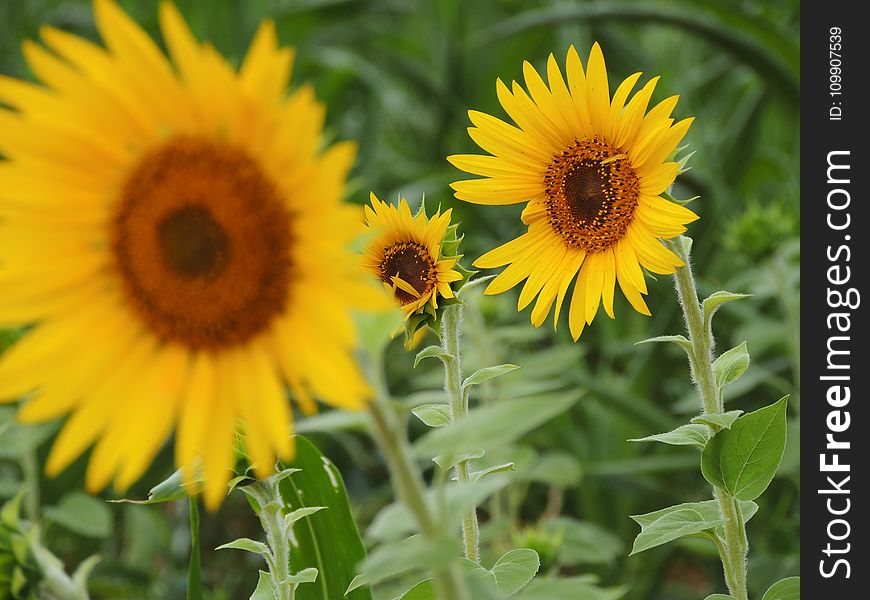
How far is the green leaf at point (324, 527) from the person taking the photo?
571mm

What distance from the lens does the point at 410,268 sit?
1.78 ft

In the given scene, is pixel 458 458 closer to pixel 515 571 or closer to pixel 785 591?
pixel 515 571

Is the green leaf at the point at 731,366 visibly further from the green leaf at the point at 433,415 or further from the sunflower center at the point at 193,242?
the sunflower center at the point at 193,242

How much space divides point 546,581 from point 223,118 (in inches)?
8.1

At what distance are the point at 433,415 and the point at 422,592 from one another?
104 mm

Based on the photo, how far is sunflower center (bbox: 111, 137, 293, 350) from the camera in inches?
14.4

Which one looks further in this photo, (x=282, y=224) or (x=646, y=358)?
(x=646, y=358)

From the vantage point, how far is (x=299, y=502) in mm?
574

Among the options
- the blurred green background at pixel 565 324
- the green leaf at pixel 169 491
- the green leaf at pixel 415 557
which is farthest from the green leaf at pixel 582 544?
the green leaf at pixel 415 557

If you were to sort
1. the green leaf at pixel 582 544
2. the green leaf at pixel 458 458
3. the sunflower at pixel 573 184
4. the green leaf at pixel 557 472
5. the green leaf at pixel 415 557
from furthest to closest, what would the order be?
the green leaf at pixel 557 472, the green leaf at pixel 582 544, the sunflower at pixel 573 184, the green leaf at pixel 458 458, the green leaf at pixel 415 557

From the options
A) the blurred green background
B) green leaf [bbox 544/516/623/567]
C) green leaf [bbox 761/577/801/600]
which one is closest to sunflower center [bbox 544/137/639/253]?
green leaf [bbox 761/577/801/600]

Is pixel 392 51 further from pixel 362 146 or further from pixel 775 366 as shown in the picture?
pixel 775 366

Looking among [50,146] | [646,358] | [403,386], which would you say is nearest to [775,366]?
[646,358]

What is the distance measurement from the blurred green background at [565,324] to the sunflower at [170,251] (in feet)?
1.73
